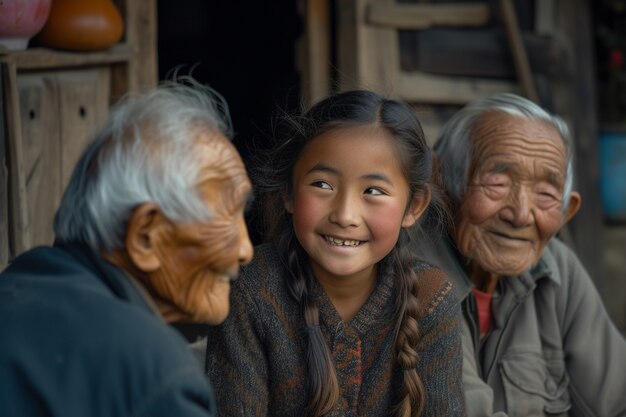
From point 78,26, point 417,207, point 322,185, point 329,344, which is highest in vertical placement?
point 78,26

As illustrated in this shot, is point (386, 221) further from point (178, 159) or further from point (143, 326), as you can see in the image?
point (143, 326)

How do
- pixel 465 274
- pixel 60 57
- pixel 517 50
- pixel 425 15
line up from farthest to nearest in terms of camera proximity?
pixel 517 50
pixel 425 15
pixel 60 57
pixel 465 274

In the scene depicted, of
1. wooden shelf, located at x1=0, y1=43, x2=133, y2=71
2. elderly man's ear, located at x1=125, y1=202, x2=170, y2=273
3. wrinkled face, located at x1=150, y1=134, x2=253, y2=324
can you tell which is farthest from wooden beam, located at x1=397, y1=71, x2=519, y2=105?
elderly man's ear, located at x1=125, y1=202, x2=170, y2=273

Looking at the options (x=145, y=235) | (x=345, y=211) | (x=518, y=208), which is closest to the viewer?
(x=145, y=235)

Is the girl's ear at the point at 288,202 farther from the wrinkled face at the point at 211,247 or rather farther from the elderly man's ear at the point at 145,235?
the elderly man's ear at the point at 145,235

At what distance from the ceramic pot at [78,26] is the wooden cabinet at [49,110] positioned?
0.17 ft

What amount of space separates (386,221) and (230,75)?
4360 mm

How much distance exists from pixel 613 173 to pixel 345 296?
12.8 feet

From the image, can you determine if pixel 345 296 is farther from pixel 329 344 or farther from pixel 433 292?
pixel 433 292

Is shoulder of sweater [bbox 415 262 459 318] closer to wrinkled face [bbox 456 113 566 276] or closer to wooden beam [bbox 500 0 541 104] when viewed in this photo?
wrinkled face [bbox 456 113 566 276]

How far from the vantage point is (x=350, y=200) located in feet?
9.04

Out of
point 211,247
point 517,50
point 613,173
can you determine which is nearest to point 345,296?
point 211,247

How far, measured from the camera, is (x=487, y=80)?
5566mm

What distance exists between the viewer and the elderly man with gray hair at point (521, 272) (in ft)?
11.0
